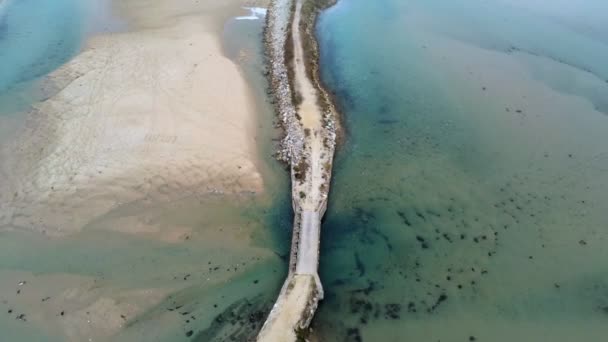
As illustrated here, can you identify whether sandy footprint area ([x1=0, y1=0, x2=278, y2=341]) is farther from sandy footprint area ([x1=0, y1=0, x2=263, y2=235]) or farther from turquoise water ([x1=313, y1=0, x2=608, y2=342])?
turquoise water ([x1=313, y1=0, x2=608, y2=342])

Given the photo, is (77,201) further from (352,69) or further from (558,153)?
(558,153)

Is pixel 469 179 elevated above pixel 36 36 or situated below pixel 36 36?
below

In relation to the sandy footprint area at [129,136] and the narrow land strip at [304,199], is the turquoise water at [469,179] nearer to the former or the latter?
the narrow land strip at [304,199]

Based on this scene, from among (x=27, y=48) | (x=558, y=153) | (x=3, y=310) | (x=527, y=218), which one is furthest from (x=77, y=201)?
(x=558, y=153)

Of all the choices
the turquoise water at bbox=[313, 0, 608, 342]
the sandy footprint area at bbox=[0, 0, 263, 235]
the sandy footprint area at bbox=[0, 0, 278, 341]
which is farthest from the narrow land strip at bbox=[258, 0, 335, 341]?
the sandy footprint area at bbox=[0, 0, 263, 235]

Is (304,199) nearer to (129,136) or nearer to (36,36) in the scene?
(129,136)

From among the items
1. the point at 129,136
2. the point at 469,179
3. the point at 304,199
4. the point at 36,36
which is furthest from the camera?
the point at 36,36

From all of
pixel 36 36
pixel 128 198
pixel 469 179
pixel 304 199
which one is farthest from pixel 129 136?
pixel 469 179

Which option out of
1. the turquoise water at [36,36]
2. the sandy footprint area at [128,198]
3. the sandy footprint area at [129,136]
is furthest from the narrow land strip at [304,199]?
the turquoise water at [36,36]
